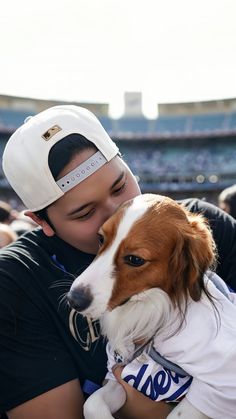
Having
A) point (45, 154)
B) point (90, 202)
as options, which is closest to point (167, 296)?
point (90, 202)

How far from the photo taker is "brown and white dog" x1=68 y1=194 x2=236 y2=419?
161cm

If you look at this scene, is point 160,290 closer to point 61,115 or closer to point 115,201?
point 115,201

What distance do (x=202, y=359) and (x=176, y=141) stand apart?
36.0 meters

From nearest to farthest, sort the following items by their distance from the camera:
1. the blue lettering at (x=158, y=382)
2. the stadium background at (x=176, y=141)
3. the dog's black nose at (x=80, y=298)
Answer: the dog's black nose at (x=80, y=298), the blue lettering at (x=158, y=382), the stadium background at (x=176, y=141)

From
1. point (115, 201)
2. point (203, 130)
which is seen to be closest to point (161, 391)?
point (115, 201)

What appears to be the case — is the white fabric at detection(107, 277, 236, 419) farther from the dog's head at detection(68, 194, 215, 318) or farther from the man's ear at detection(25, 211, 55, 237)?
the man's ear at detection(25, 211, 55, 237)

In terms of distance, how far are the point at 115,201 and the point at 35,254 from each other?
44cm

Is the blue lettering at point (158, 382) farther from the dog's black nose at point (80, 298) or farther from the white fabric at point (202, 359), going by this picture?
the dog's black nose at point (80, 298)

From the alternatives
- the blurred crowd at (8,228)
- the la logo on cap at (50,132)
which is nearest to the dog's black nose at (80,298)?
the la logo on cap at (50,132)

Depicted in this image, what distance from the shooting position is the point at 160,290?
1.71 metres

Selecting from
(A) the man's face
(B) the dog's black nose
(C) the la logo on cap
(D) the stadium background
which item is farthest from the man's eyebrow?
(D) the stadium background

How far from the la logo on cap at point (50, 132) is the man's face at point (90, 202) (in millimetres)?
135

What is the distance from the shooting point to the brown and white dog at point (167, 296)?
1.61m

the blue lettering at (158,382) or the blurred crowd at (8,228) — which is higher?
the blue lettering at (158,382)
